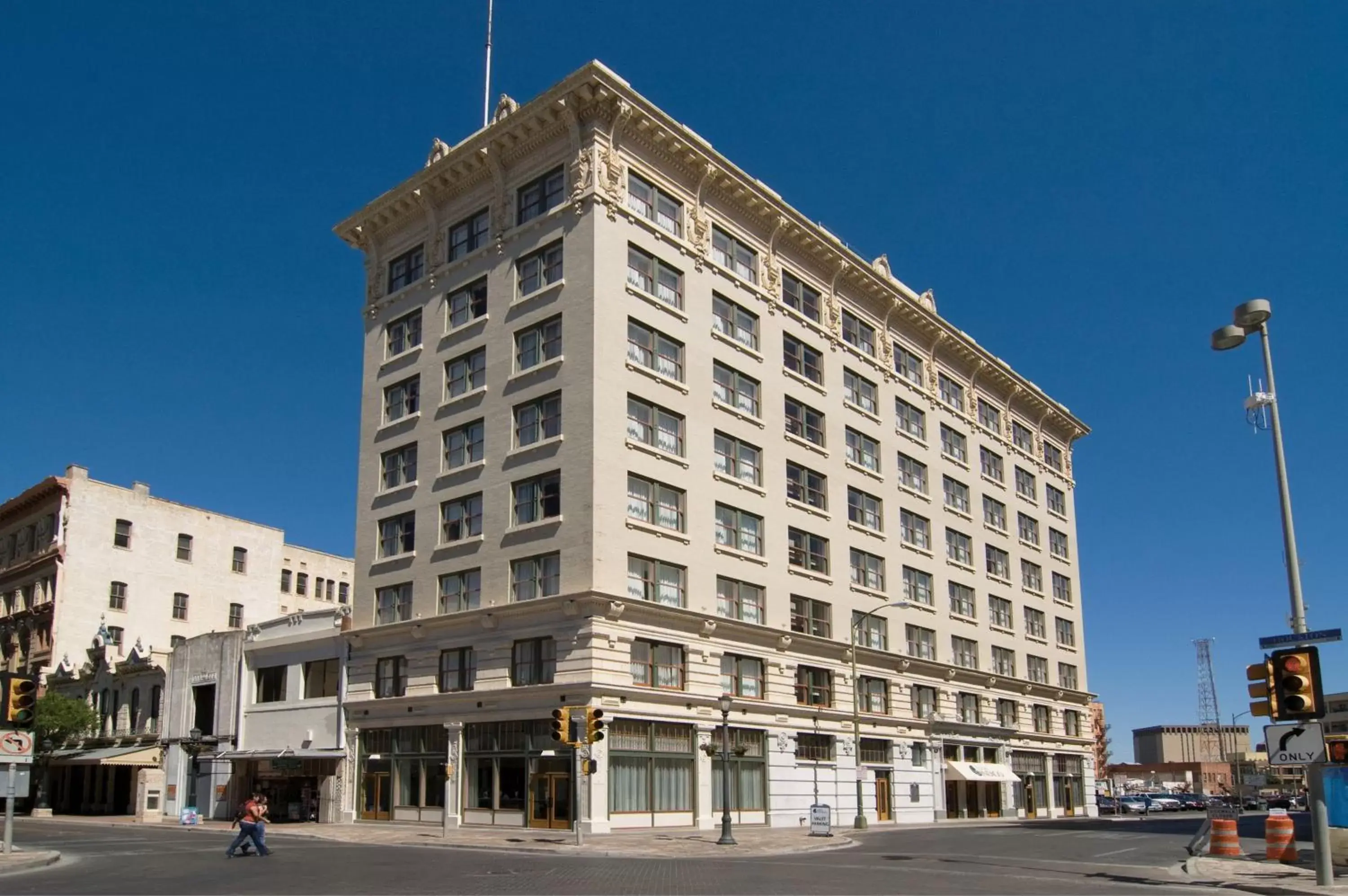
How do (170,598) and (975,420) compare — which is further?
(170,598)

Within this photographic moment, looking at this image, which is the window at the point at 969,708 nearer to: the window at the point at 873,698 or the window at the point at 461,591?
the window at the point at 873,698

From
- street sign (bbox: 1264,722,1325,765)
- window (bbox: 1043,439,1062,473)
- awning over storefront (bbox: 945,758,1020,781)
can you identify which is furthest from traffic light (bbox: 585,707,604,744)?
window (bbox: 1043,439,1062,473)

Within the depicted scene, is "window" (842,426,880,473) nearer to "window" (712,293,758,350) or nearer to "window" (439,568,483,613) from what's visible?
"window" (712,293,758,350)

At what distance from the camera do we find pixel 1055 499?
82.8 meters

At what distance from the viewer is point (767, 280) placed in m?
54.9

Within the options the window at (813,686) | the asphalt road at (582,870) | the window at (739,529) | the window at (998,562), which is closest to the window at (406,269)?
the window at (739,529)

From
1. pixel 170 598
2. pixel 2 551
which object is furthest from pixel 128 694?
pixel 2 551

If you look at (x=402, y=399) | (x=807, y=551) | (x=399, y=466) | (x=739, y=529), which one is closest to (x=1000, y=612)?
(x=807, y=551)

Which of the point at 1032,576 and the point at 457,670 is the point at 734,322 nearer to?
the point at 457,670

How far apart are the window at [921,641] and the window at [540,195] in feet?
92.7

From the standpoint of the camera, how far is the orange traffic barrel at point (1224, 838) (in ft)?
99.9

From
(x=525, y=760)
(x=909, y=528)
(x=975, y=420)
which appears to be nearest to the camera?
(x=525, y=760)

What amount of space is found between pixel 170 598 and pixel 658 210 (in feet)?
156

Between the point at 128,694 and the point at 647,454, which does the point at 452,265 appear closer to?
the point at 647,454
